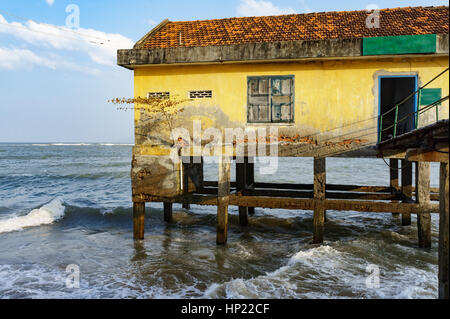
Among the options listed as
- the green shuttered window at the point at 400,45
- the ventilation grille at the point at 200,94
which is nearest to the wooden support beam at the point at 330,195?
the ventilation grille at the point at 200,94

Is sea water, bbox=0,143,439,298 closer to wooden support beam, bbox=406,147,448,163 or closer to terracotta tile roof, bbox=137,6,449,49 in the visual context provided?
wooden support beam, bbox=406,147,448,163

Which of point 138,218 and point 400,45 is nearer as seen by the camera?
point 400,45

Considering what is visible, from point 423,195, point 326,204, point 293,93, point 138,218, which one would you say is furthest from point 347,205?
point 138,218

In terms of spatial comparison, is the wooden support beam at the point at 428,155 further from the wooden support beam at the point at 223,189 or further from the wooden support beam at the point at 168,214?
the wooden support beam at the point at 168,214

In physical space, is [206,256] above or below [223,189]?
below

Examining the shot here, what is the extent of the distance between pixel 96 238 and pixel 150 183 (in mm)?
3786

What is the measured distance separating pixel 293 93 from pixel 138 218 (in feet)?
18.9

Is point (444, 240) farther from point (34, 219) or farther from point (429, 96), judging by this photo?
point (34, 219)

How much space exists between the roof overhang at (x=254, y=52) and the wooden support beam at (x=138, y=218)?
4041mm

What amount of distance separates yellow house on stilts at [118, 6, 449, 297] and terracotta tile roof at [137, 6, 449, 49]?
0.20 ft

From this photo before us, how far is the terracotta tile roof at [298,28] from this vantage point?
10.9m

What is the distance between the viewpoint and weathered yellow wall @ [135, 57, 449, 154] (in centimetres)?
985

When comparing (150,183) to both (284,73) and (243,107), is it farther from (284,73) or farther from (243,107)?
(284,73)

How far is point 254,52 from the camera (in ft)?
33.5
